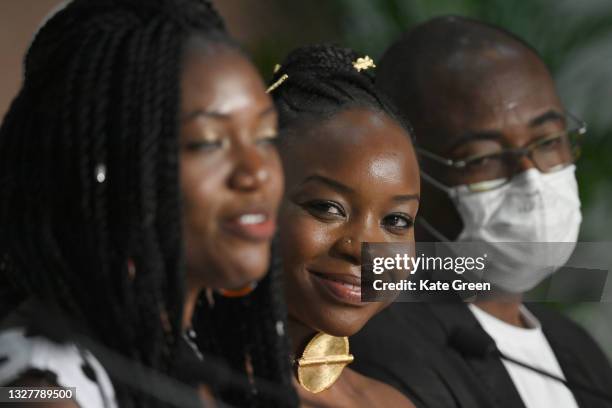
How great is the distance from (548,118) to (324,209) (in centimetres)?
87

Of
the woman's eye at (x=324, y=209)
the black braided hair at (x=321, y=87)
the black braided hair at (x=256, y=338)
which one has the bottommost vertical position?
the black braided hair at (x=256, y=338)

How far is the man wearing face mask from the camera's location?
2.13 m

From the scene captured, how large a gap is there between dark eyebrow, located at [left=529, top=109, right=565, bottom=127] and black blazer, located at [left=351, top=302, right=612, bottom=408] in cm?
46

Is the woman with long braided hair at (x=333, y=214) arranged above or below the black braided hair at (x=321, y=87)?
below

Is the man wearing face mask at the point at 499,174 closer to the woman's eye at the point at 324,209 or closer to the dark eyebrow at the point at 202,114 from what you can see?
the woman's eye at the point at 324,209

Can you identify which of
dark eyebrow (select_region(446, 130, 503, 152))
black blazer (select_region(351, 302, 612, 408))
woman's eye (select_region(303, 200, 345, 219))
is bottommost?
black blazer (select_region(351, 302, 612, 408))

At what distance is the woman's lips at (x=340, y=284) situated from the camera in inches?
60.9

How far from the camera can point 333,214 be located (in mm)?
1556

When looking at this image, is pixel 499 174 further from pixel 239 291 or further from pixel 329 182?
pixel 239 291

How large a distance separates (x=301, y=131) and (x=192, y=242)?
0.44 meters

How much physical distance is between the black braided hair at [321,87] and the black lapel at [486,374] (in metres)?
0.49

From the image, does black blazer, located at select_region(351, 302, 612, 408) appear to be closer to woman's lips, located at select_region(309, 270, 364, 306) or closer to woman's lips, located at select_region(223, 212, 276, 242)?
woman's lips, located at select_region(309, 270, 364, 306)

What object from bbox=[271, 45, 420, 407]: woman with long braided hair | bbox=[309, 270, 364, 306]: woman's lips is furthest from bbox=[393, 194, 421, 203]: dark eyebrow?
bbox=[309, 270, 364, 306]: woman's lips

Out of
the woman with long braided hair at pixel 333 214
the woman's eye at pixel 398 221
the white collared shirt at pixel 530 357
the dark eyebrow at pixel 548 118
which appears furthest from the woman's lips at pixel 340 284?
the dark eyebrow at pixel 548 118
